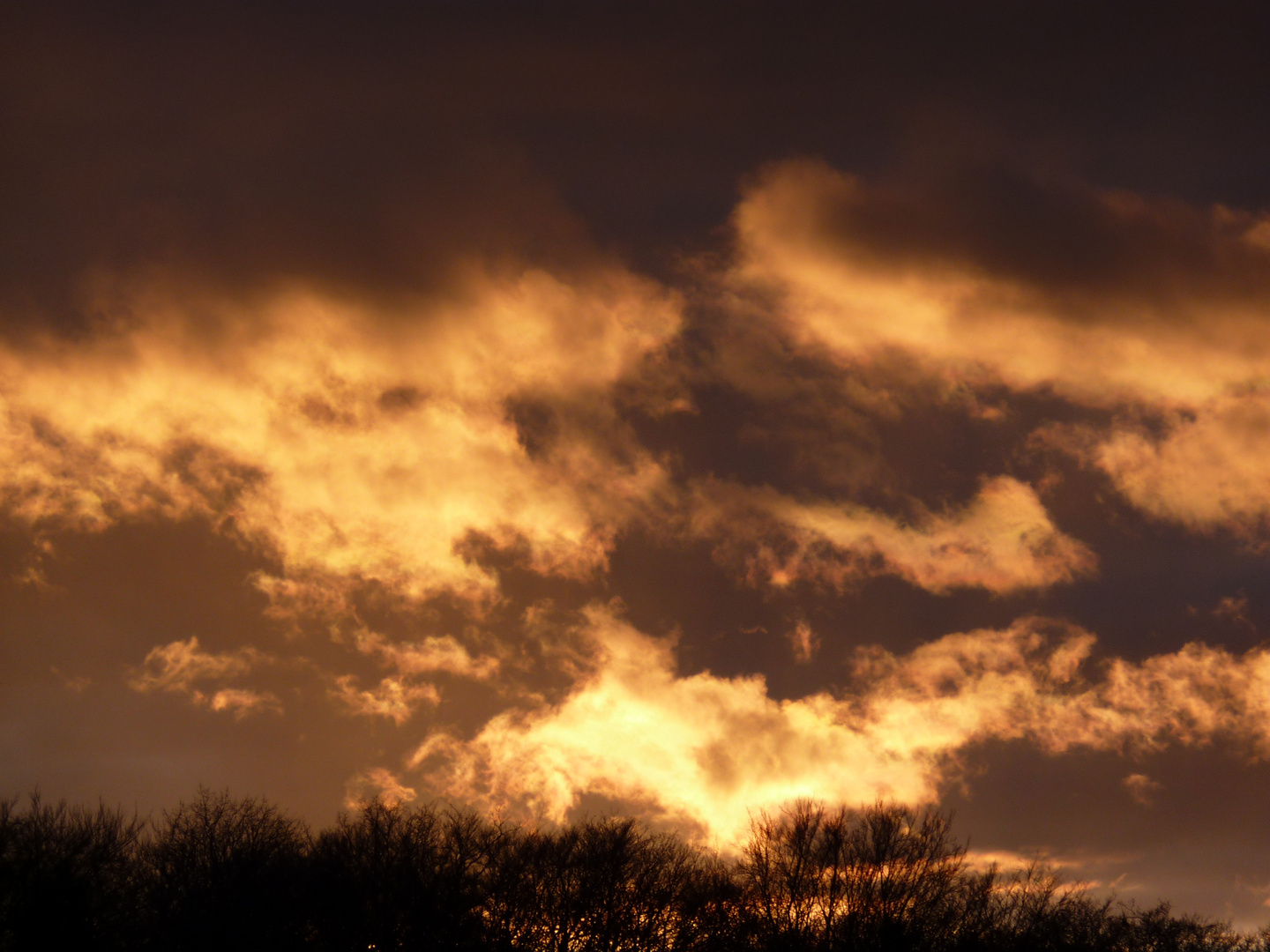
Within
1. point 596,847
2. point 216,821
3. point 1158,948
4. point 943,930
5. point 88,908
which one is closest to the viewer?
point 88,908

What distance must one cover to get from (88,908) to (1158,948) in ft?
292

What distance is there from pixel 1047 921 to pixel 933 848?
15.8 m

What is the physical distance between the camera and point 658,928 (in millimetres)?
72500

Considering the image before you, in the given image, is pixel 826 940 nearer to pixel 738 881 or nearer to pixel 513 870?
pixel 738 881

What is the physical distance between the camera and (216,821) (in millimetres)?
70500

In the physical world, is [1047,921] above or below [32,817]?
below

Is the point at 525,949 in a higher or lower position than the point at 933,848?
lower

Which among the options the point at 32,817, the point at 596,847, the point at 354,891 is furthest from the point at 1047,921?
the point at 32,817

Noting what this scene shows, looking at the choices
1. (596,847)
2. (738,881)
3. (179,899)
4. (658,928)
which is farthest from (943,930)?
(179,899)

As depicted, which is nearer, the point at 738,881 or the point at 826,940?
the point at 826,940

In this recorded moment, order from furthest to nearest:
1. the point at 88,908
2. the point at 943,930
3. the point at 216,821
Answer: the point at 216,821 → the point at 943,930 → the point at 88,908

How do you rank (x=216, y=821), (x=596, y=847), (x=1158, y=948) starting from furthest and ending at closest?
(x=1158, y=948) < (x=596, y=847) < (x=216, y=821)

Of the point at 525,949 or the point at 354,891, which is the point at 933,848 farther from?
the point at 354,891

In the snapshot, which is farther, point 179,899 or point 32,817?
point 32,817
